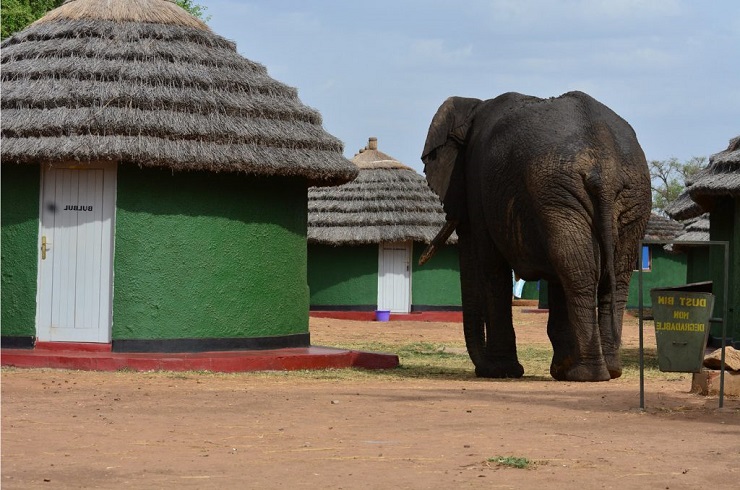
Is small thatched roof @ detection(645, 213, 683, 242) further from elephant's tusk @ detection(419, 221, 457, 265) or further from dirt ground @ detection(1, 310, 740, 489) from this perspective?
dirt ground @ detection(1, 310, 740, 489)

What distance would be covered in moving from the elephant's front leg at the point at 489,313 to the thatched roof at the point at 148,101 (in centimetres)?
248

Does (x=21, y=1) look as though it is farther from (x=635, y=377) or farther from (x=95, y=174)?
(x=635, y=377)

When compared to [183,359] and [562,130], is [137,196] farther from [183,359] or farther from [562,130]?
[562,130]

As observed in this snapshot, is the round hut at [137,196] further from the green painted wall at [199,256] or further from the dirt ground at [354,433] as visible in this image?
the dirt ground at [354,433]

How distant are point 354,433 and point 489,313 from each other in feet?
15.6

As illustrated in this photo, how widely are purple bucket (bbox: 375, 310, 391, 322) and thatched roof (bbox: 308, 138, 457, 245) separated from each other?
5.17 feet

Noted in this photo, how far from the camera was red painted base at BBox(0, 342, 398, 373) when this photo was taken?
44.2 ft

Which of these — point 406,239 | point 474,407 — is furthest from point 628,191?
point 406,239

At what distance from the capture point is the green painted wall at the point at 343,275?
29.4m

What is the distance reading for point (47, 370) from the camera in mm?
13289

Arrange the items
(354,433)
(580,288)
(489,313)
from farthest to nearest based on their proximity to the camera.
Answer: (489,313), (580,288), (354,433)

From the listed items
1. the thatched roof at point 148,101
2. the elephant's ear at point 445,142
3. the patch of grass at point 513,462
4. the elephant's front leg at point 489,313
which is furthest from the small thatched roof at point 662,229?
the patch of grass at point 513,462

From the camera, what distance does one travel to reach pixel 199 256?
47.2ft

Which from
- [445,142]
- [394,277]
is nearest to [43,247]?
[445,142]
